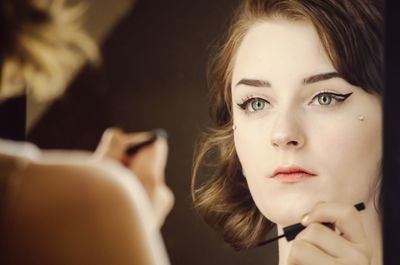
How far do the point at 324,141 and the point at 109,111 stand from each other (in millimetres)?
552

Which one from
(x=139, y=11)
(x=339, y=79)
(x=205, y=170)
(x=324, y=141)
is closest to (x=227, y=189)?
(x=205, y=170)

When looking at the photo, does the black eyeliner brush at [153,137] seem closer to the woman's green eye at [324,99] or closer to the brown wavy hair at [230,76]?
the brown wavy hair at [230,76]

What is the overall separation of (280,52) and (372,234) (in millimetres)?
504

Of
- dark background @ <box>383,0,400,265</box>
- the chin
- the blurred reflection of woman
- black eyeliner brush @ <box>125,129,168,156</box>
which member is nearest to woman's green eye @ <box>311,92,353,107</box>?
dark background @ <box>383,0,400,265</box>

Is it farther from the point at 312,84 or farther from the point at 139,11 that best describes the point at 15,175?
the point at 312,84

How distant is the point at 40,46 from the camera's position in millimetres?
1423

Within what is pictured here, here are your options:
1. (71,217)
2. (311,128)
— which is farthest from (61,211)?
(311,128)

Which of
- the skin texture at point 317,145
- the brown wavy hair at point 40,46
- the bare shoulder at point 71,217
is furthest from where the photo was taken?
the skin texture at point 317,145

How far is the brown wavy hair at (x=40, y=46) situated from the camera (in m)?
1.37

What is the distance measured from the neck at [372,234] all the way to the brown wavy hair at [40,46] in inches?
27.2

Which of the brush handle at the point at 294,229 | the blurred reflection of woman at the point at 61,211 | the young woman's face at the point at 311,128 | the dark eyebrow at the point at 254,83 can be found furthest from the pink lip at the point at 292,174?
the blurred reflection of woman at the point at 61,211

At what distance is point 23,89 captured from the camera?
5.24 feet

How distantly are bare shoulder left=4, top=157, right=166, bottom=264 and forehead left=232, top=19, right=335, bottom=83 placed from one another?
0.55 metres

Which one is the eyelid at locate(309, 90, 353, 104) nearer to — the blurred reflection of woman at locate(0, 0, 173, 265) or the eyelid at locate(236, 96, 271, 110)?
the eyelid at locate(236, 96, 271, 110)
